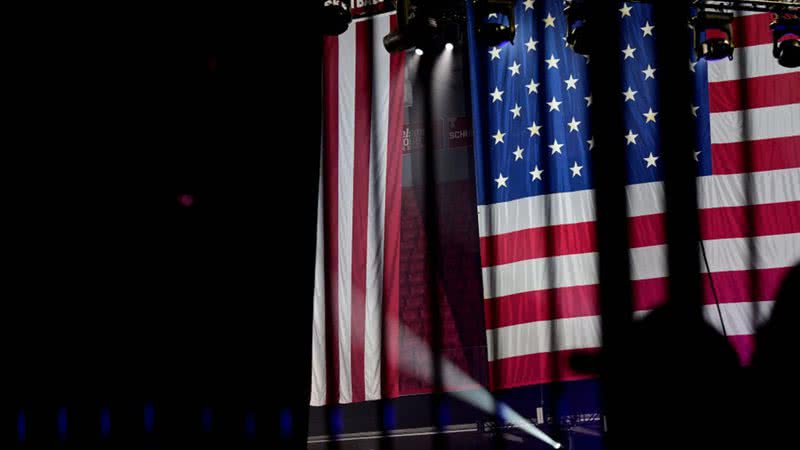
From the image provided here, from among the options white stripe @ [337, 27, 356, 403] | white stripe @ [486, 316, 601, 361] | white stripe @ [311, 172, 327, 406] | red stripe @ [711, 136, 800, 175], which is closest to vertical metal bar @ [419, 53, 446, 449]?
white stripe @ [486, 316, 601, 361]

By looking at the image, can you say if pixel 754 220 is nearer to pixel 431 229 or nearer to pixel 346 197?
pixel 431 229

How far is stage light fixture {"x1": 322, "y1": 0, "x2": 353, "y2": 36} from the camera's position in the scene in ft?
16.9

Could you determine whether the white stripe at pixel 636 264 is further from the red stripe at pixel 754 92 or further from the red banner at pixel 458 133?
the red banner at pixel 458 133

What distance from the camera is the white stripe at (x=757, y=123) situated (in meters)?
5.57

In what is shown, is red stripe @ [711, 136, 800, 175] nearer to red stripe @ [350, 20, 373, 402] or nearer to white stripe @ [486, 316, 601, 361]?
white stripe @ [486, 316, 601, 361]

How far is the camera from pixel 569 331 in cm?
552

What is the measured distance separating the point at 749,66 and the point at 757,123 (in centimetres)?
39

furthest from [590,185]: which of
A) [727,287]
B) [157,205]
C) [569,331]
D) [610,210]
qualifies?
[157,205]

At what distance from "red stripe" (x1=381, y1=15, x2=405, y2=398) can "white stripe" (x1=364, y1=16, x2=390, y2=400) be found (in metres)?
0.03

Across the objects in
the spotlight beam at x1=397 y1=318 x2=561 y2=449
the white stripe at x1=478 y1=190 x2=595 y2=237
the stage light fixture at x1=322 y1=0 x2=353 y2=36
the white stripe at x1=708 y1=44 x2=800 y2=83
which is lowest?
the spotlight beam at x1=397 y1=318 x2=561 y2=449

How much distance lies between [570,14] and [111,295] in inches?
150

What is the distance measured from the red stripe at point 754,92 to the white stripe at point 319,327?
8.97 feet

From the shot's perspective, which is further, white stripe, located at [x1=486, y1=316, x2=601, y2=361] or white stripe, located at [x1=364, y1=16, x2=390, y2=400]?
white stripe, located at [x1=364, y1=16, x2=390, y2=400]

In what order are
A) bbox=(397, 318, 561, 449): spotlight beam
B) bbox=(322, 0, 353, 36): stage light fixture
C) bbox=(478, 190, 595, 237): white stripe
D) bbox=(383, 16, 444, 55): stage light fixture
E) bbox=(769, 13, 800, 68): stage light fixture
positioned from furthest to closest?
1. bbox=(397, 318, 561, 449): spotlight beam
2. bbox=(478, 190, 595, 237): white stripe
3. bbox=(769, 13, 800, 68): stage light fixture
4. bbox=(322, 0, 353, 36): stage light fixture
5. bbox=(383, 16, 444, 55): stage light fixture
